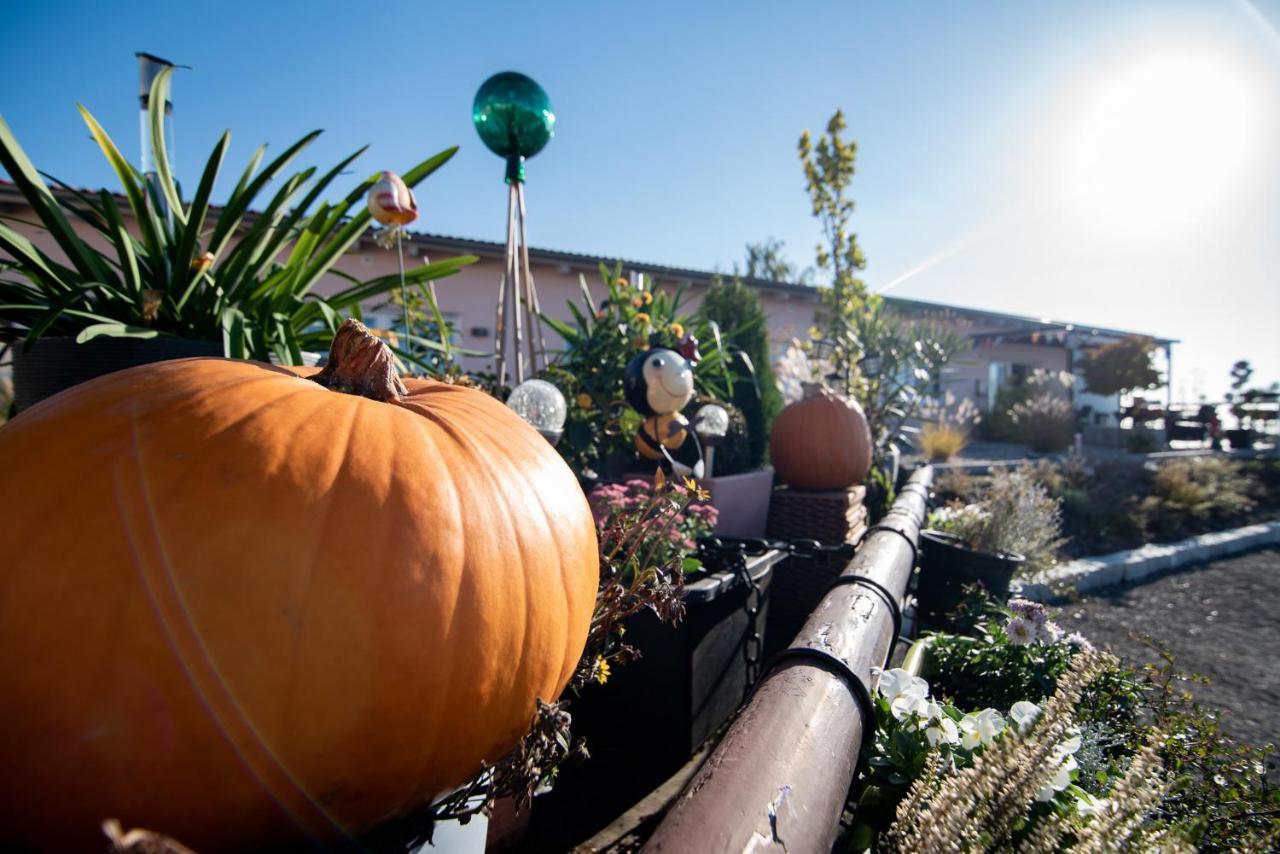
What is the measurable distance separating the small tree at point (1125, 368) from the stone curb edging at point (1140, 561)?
10.5 meters

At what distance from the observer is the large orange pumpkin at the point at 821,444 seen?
397 cm

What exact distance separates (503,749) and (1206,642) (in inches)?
180

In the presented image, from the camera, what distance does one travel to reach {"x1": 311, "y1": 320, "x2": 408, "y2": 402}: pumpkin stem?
95cm

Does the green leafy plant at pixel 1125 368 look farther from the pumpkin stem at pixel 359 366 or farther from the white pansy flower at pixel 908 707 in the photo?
the pumpkin stem at pixel 359 366

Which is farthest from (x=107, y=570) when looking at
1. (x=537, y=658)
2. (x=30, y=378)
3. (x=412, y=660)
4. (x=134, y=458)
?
(x=30, y=378)

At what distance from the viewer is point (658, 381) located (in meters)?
2.55

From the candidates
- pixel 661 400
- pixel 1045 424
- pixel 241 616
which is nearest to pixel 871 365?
pixel 661 400

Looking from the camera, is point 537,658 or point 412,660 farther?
point 537,658

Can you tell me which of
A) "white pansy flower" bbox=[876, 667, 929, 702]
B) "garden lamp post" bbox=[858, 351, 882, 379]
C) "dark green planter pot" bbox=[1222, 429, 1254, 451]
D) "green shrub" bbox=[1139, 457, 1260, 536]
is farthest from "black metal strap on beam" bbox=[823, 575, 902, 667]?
"dark green planter pot" bbox=[1222, 429, 1254, 451]

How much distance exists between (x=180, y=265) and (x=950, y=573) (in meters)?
3.52

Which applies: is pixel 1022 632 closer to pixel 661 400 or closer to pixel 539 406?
pixel 661 400

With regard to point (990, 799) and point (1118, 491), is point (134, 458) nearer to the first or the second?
point (990, 799)

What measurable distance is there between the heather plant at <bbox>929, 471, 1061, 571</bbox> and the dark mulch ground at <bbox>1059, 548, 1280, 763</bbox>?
42 centimetres

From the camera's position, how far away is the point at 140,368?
0.88 meters
